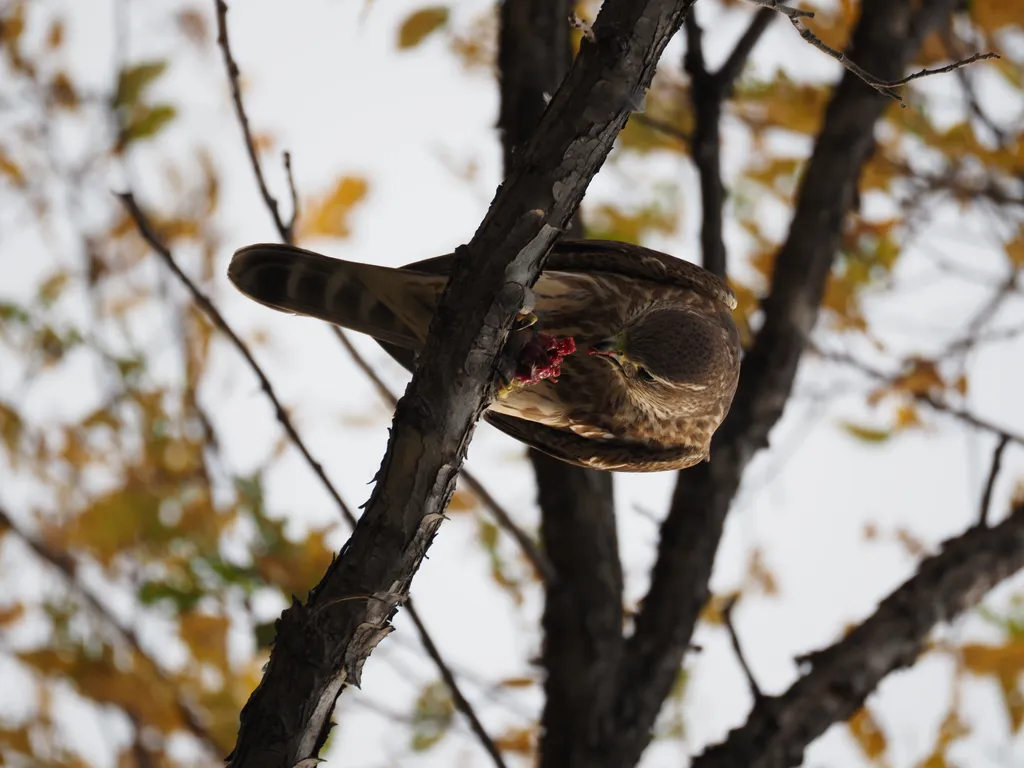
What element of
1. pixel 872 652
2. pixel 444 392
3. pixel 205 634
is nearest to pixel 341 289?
pixel 444 392

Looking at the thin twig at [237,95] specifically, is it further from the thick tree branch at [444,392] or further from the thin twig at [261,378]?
the thick tree branch at [444,392]

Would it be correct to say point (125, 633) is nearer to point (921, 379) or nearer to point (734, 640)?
point (734, 640)

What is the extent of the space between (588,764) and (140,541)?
1.58 m

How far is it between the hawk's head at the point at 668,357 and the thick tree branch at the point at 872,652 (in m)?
0.84

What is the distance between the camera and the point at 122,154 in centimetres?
319

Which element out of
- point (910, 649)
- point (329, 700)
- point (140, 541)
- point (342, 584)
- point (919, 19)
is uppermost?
point (919, 19)

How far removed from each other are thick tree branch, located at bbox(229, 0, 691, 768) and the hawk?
2.92 feet

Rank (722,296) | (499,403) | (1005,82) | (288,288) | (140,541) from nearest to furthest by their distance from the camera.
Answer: (288,288) < (499,403) < (722,296) < (140,541) < (1005,82)

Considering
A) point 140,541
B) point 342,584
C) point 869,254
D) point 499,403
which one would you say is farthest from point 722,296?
point 140,541

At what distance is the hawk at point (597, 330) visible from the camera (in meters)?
2.46

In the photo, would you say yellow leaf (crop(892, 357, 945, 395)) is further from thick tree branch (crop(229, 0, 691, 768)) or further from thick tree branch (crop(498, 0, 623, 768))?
thick tree branch (crop(229, 0, 691, 768))

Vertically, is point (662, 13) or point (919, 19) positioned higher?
point (919, 19)

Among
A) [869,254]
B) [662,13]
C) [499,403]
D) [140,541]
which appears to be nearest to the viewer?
[662,13]

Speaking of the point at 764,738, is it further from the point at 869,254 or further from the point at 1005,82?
the point at 1005,82
